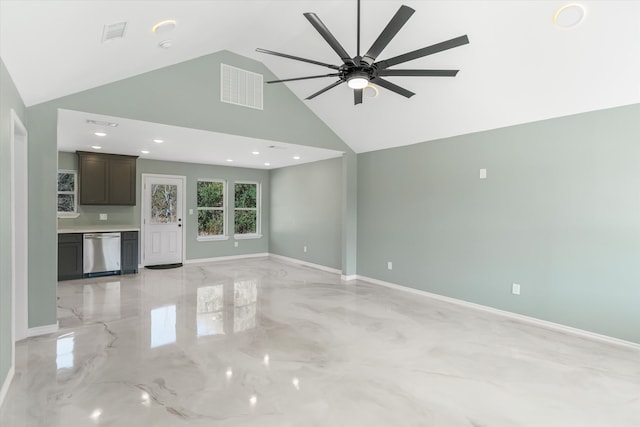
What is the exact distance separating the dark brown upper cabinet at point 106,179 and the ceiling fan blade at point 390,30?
595cm

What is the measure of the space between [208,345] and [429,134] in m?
4.07

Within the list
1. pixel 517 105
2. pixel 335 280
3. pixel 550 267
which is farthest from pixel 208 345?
pixel 517 105

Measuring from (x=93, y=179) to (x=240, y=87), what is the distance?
377 cm

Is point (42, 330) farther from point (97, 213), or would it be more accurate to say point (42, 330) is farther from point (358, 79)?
point (358, 79)

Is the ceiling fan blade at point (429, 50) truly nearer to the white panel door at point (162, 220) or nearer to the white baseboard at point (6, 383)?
the white baseboard at point (6, 383)

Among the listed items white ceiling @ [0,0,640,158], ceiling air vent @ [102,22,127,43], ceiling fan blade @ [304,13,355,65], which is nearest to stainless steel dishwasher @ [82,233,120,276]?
white ceiling @ [0,0,640,158]

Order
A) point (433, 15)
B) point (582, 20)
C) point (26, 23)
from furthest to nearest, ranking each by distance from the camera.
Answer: point (433, 15)
point (582, 20)
point (26, 23)

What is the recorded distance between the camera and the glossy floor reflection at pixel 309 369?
7.20 ft

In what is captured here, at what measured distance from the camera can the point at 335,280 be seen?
20.3 ft

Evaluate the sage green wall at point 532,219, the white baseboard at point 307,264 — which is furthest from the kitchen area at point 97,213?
the sage green wall at point 532,219

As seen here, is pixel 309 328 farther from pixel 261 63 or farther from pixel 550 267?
pixel 261 63

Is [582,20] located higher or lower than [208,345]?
higher

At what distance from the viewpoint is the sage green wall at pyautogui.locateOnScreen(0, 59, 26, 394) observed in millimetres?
2264

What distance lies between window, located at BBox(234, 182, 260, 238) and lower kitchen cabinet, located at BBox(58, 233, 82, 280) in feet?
10.9
